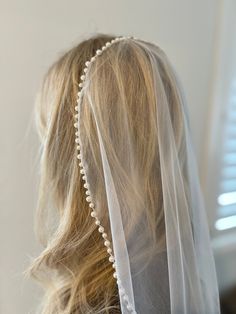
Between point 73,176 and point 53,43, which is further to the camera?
point 53,43

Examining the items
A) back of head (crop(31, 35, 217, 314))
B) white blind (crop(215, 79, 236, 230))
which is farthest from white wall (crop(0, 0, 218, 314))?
white blind (crop(215, 79, 236, 230))

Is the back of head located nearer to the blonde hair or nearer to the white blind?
the blonde hair

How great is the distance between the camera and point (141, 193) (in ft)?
2.06

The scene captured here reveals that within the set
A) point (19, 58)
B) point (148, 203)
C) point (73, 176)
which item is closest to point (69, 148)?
point (73, 176)

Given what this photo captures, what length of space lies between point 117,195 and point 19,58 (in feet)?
1.30

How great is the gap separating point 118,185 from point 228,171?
719 millimetres

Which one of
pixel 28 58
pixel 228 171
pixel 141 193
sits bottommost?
pixel 228 171

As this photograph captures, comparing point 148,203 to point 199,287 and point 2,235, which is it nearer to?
point 199,287

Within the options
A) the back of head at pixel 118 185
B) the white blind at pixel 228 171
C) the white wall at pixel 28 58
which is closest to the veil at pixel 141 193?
the back of head at pixel 118 185

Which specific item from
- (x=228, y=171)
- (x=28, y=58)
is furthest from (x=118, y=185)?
(x=228, y=171)

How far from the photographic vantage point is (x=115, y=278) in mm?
637

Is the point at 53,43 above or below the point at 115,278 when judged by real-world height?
above

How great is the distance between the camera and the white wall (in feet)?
2.58

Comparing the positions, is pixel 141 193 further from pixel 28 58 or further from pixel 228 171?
pixel 228 171
